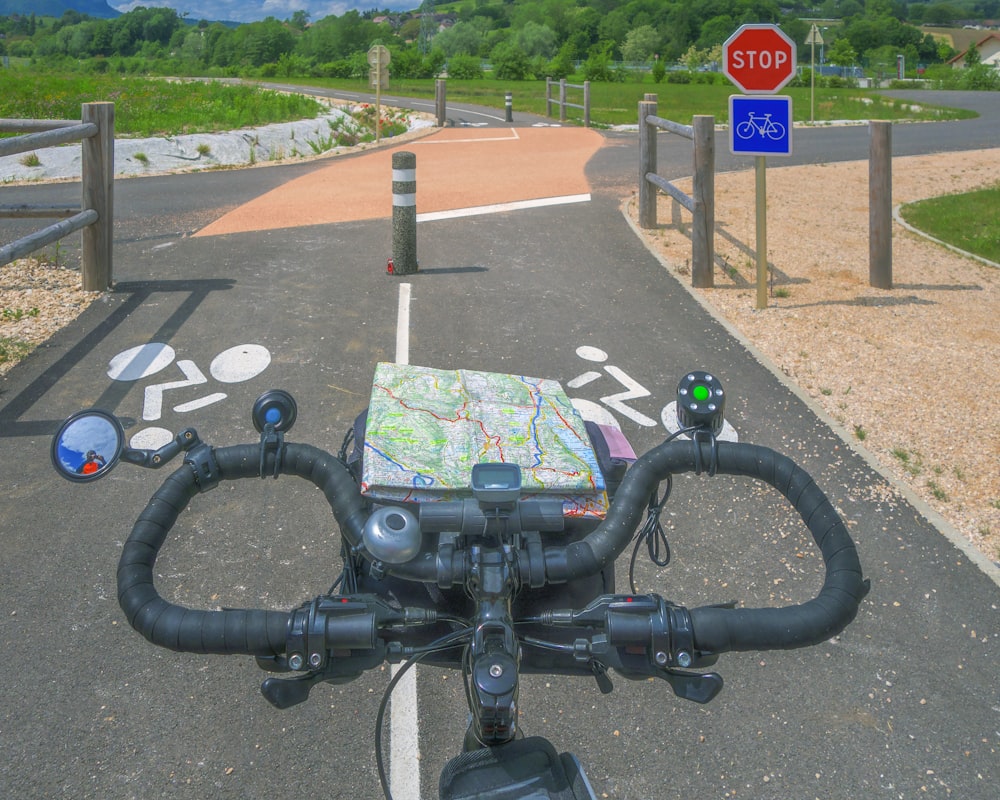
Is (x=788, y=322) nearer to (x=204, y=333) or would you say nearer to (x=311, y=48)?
(x=204, y=333)

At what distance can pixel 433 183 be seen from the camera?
1580 centimetres

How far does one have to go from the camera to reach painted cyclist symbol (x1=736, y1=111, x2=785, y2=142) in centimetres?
923

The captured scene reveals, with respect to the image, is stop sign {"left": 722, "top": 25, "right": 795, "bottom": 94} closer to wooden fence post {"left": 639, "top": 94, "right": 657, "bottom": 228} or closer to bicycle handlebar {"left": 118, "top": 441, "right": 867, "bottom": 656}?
wooden fence post {"left": 639, "top": 94, "right": 657, "bottom": 228}

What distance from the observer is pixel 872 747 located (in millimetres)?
3570

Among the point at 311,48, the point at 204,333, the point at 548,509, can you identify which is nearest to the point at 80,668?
the point at 548,509

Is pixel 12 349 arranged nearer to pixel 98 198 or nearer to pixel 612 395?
pixel 98 198

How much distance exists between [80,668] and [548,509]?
2.80 m

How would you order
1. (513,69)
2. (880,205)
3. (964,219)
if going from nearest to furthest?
(880,205) → (964,219) → (513,69)

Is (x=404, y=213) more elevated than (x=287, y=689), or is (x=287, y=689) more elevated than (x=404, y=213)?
(x=404, y=213)

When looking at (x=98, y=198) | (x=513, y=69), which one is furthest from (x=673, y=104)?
(x=98, y=198)

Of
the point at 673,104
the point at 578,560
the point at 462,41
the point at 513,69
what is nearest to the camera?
the point at 578,560

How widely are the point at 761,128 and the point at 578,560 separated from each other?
A: 8093 millimetres

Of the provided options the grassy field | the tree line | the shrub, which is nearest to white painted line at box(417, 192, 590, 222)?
the grassy field

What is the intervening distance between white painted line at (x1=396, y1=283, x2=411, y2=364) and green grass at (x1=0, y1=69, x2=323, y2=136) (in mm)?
12531
